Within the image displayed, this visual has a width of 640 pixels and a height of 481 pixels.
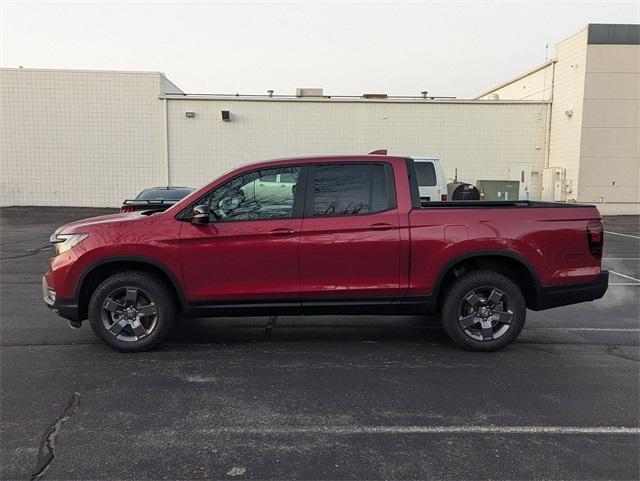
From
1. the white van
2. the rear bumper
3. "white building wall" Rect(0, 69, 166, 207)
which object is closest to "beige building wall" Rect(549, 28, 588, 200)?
the white van

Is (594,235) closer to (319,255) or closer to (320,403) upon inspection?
(319,255)

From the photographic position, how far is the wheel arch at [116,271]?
4898 millimetres

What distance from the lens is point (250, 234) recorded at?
4902 mm

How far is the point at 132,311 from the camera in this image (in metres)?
5.02

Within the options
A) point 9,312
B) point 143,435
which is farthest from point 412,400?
point 9,312

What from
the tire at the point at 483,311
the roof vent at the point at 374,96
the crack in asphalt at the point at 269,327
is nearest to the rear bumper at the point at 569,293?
the tire at the point at 483,311

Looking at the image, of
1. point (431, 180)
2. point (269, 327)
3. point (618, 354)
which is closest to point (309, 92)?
point (431, 180)

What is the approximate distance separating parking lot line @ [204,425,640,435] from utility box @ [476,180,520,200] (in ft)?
52.2

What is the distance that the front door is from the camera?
4.90m

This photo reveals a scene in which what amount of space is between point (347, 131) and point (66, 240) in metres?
17.3

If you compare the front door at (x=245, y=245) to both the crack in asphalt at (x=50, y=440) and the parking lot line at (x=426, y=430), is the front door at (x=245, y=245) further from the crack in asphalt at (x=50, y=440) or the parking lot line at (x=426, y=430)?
the parking lot line at (x=426, y=430)

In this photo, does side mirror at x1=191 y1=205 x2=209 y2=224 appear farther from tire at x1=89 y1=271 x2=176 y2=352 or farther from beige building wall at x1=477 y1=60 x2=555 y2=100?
beige building wall at x1=477 y1=60 x2=555 y2=100

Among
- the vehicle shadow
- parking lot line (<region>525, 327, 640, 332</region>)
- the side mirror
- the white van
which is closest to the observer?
the side mirror

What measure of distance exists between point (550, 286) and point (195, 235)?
3567mm
